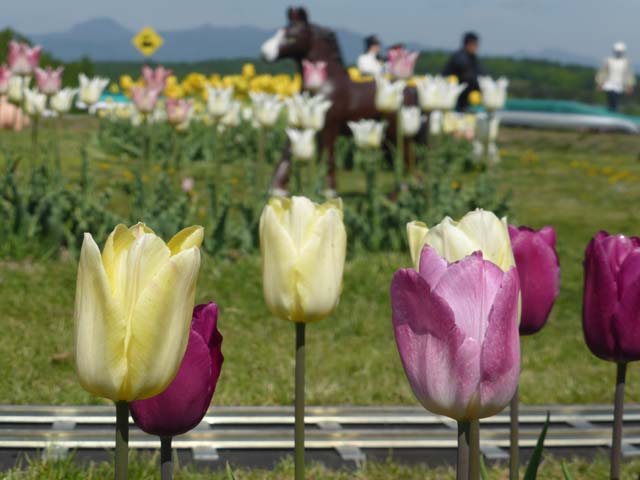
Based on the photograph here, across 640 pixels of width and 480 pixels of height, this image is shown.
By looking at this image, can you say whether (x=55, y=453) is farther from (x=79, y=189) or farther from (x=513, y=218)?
(x=513, y=218)

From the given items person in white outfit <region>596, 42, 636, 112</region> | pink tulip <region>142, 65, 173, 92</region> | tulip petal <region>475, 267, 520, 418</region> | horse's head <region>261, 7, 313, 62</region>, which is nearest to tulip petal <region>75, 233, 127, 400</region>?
tulip petal <region>475, 267, 520, 418</region>

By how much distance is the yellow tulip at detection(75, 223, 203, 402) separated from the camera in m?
1.50

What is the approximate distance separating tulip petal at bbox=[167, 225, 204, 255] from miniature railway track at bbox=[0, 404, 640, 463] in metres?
2.03

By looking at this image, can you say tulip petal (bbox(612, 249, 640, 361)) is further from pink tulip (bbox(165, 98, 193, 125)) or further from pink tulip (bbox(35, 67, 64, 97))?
pink tulip (bbox(165, 98, 193, 125))

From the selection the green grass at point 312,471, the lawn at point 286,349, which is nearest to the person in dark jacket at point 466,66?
the lawn at point 286,349

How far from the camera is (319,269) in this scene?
2.13 metres

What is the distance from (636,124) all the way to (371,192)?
16.5m

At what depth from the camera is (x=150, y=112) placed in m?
6.79

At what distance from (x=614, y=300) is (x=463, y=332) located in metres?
0.66

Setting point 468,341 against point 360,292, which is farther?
point 360,292

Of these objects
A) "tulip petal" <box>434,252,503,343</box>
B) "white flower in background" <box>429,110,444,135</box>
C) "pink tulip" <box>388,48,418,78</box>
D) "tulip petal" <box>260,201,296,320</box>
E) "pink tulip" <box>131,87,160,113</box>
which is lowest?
"white flower in background" <box>429,110,444,135</box>

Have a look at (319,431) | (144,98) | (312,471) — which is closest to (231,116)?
(144,98)

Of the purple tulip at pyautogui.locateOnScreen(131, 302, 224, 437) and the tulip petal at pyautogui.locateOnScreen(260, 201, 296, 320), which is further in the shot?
the tulip petal at pyautogui.locateOnScreen(260, 201, 296, 320)

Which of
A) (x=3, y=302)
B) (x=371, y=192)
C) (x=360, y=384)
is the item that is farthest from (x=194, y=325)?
(x=371, y=192)
